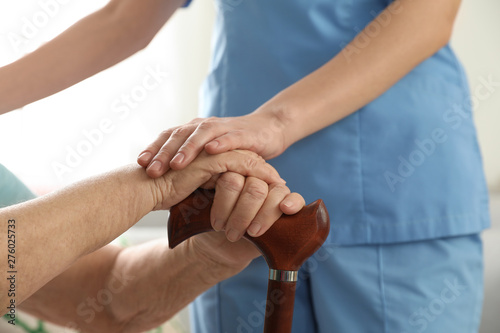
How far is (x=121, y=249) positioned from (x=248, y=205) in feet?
1.38

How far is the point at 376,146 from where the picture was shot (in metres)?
1.03

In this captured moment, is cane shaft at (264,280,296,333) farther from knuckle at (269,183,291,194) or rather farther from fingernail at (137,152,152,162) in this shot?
fingernail at (137,152,152,162)

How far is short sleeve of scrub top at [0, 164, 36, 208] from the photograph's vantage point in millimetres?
877

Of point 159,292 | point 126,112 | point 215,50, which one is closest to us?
point 159,292

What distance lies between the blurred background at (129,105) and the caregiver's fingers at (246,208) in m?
0.36

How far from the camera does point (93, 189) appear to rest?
732 mm

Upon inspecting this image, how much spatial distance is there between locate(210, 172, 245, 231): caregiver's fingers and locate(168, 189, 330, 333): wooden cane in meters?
0.01

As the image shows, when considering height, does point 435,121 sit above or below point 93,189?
above

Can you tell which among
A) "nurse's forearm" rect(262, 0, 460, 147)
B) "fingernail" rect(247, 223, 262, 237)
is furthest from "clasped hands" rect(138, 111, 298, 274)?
"nurse's forearm" rect(262, 0, 460, 147)

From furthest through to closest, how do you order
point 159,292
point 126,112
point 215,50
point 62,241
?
point 126,112 → point 215,50 → point 159,292 → point 62,241

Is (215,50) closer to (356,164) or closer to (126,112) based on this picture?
(356,164)

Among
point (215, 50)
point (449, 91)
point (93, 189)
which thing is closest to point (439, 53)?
point (449, 91)

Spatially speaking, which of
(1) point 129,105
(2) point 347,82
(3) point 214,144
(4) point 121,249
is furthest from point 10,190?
(1) point 129,105

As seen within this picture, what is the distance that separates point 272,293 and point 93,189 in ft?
0.86
